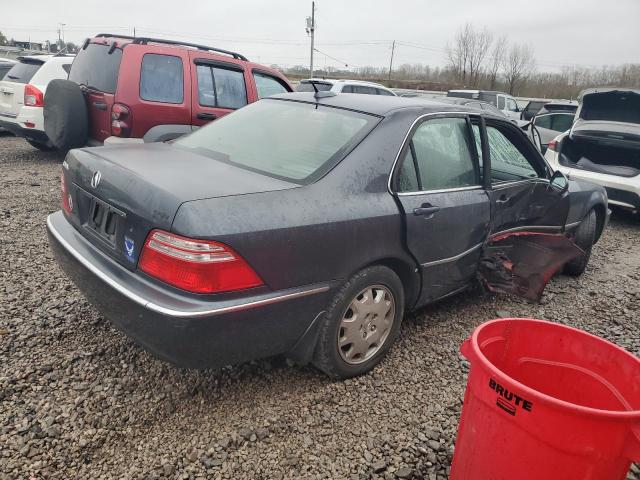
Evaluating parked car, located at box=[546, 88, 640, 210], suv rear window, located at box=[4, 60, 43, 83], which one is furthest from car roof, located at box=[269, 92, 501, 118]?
suv rear window, located at box=[4, 60, 43, 83]

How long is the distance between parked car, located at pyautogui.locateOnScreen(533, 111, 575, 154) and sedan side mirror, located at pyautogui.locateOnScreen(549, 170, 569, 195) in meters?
7.69

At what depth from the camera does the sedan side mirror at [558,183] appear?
4059 mm

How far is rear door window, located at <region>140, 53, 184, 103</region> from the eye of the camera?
226 inches

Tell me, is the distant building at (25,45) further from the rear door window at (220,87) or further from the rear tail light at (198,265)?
the rear tail light at (198,265)

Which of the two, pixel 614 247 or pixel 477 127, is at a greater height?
pixel 477 127

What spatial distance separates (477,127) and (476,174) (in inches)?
14.5

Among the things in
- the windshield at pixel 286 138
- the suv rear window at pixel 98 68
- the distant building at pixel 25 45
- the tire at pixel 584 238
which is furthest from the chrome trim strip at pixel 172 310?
the distant building at pixel 25 45

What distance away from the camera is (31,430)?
223 centimetres

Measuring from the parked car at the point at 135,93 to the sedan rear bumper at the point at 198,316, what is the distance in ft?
10.7

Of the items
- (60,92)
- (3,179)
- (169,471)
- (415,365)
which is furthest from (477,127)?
(3,179)

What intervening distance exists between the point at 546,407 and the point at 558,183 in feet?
10.3

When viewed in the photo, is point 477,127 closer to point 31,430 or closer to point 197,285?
point 197,285

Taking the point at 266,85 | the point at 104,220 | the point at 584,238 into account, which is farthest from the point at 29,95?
the point at 584,238

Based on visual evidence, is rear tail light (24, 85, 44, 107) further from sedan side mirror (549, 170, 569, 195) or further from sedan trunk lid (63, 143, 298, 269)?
sedan side mirror (549, 170, 569, 195)
